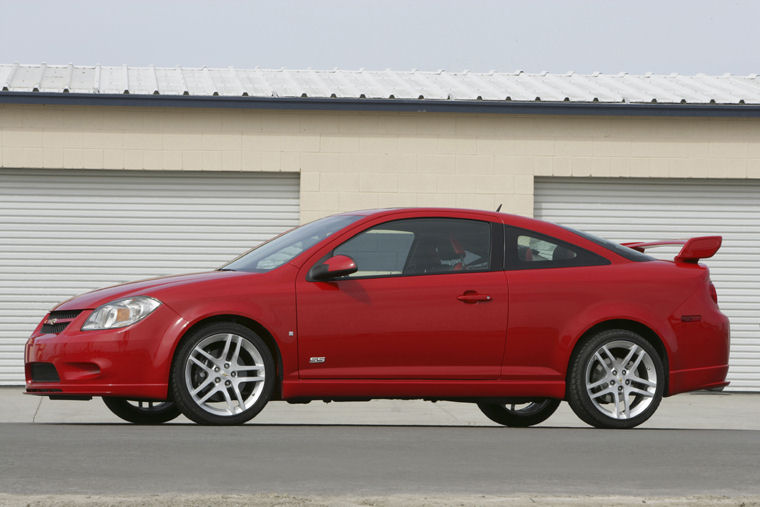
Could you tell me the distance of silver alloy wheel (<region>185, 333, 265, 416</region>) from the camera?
26.6 feet

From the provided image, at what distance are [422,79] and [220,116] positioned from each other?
353cm

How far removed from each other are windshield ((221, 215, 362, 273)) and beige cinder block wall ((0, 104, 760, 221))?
7.01m

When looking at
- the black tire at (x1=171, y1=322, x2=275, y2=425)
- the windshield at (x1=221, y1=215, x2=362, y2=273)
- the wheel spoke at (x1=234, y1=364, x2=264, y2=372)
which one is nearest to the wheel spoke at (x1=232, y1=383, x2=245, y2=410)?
the black tire at (x1=171, y1=322, x2=275, y2=425)

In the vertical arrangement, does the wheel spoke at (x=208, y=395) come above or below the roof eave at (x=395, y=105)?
below

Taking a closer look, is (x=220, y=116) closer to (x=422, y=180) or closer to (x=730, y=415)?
(x=422, y=180)

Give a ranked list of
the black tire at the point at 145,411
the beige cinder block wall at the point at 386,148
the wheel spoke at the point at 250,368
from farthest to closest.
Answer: the beige cinder block wall at the point at 386,148, the black tire at the point at 145,411, the wheel spoke at the point at 250,368

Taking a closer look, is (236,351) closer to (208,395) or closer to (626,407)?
(208,395)

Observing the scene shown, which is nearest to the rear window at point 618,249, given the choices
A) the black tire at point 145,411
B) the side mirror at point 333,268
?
the side mirror at point 333,268

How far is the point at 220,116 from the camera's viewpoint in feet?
53.5

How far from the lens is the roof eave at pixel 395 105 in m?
16.0

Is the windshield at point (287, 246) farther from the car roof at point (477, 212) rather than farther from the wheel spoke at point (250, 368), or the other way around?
the wheel spoke at point (250, 368)

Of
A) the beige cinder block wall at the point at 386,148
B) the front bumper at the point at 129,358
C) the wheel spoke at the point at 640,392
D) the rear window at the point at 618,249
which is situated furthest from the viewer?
the beige cinder block wall at the point at 386,148

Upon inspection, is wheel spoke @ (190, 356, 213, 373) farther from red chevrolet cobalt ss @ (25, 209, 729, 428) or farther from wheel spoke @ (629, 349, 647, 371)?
wheel spoke @ (629, 349, 647, 371)

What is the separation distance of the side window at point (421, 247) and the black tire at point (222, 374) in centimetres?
92
